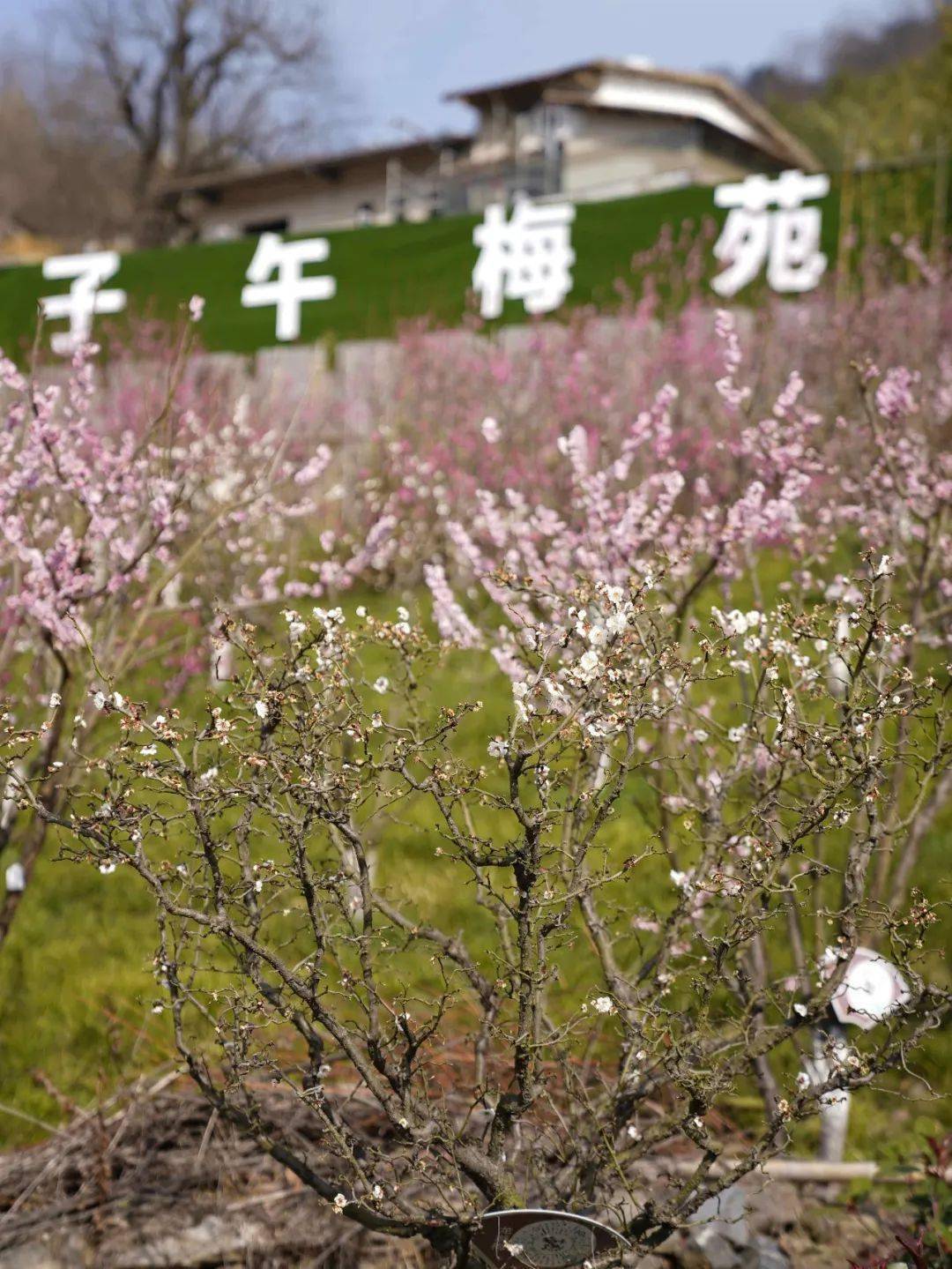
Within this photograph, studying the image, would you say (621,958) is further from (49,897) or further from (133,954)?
(49,897)

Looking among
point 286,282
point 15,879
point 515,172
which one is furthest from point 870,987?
point 515,172

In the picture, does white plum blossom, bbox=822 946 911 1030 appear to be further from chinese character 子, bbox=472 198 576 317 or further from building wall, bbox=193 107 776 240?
building wall, bbox=193 107 776 240

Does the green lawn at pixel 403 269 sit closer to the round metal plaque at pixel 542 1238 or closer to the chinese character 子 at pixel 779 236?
the chinese character 子 at pixel 779 236

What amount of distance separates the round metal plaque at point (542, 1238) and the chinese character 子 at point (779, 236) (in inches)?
413

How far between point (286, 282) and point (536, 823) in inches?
546

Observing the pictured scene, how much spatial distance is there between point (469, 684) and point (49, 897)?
109 inches

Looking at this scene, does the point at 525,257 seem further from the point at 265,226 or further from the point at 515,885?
the point at 265,226

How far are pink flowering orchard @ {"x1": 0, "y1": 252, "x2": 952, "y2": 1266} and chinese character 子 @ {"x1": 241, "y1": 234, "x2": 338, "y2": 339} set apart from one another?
8.90m

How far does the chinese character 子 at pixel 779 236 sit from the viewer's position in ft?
38.0

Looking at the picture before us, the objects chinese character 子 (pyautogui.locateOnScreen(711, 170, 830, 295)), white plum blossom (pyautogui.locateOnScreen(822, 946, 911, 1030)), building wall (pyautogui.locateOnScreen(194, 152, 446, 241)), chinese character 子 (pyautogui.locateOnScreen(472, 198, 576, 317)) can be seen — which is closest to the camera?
white plum blossom (pyautogui.locateOnScreen(822, 946, 911, 1030))

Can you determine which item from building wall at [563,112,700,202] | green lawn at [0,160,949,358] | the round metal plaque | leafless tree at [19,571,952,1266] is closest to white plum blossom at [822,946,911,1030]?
leafless tree at [19,571,952,1266]

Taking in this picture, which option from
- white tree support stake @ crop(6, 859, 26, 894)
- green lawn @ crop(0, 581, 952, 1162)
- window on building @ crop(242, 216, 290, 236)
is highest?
window on building @ crop(242, 216, 290, 236)

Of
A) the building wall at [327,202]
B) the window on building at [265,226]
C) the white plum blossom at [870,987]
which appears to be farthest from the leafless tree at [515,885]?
the window on building at [265,226]

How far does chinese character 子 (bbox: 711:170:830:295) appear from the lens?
456 inches
